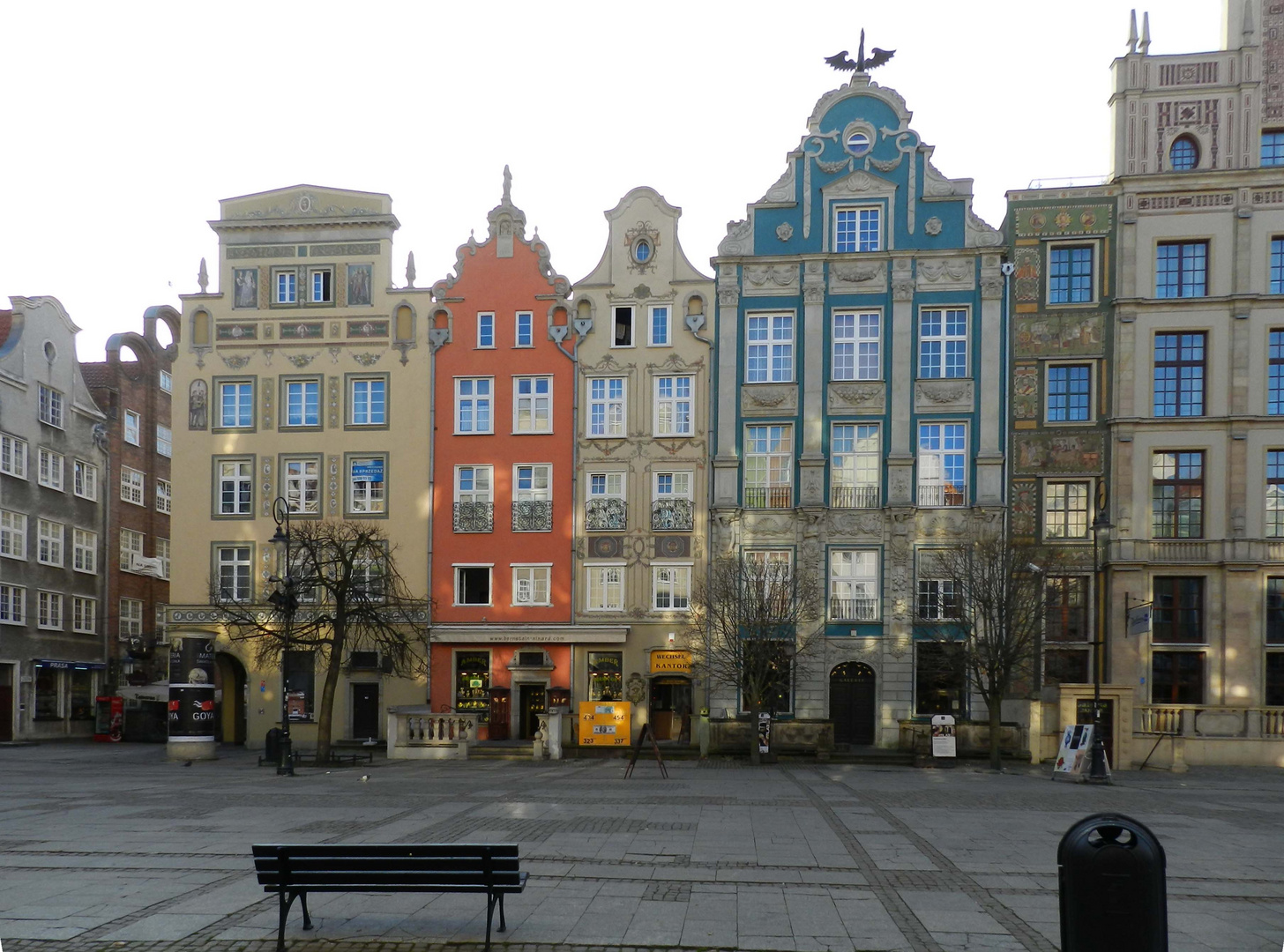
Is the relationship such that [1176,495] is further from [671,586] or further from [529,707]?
[529,707]

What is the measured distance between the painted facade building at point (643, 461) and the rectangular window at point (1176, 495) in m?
15.0

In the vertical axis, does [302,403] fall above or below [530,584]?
above

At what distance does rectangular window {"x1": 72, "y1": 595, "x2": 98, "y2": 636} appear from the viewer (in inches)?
2084

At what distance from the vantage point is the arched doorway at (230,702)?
45.6m

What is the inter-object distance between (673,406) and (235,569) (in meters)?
17.3

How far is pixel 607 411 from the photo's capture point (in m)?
43.5

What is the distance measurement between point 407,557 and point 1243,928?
116 feet

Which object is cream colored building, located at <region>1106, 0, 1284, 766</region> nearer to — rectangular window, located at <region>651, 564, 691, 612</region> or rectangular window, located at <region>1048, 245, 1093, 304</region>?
rectangular window, located at <region>1048, 245, 1093, 304</region>

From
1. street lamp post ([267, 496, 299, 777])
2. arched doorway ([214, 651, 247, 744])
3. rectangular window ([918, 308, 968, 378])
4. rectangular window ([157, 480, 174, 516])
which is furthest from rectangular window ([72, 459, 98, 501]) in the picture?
rectangular window ([918, 308, 968, 378])

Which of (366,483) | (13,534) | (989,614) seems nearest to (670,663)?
(989,614)

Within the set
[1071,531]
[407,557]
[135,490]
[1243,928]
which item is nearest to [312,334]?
[407,557]

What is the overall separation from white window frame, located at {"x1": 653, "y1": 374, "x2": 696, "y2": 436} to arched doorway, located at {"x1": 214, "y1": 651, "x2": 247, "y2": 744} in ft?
60.0

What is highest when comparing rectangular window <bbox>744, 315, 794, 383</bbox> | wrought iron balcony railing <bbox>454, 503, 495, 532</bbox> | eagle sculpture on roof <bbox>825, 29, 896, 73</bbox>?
eagle sculpture on roof <bbox>825, 29, 896, 73</bbox>

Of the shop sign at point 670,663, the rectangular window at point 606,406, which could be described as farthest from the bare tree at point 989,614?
the rectangular window at point 606,406
